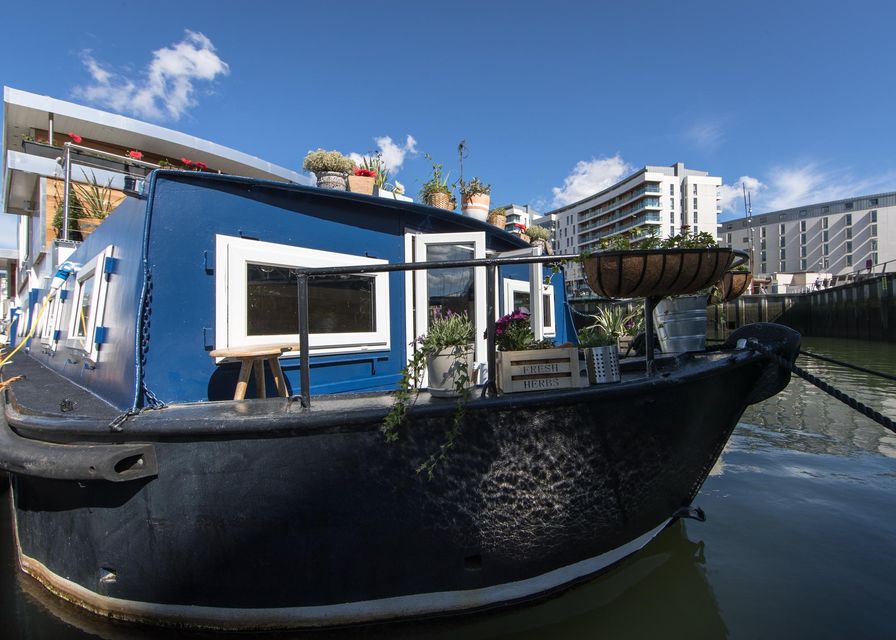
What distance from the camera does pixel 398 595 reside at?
91.0 inches

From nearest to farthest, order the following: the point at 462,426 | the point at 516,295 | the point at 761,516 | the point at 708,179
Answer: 1. the point at 462,426
2. the point at 761,516
3. the point at 516,295
4. the point at 708,179

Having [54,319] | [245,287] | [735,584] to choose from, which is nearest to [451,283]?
[245,287]

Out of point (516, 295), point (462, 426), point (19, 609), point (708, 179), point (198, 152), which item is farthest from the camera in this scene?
point (708, 179)

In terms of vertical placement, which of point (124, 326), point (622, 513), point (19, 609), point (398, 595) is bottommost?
point (19, 609)

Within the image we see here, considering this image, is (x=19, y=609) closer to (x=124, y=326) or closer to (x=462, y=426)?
(x=124, y=326)

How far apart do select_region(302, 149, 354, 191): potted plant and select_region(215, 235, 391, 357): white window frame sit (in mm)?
835

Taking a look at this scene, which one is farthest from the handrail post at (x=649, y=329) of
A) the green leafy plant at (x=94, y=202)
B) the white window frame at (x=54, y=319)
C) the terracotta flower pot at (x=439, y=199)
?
the green leafy plant at (x=94, y=202)

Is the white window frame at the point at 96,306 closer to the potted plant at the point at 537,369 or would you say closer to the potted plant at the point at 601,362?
the potted plant at the point at 537,369

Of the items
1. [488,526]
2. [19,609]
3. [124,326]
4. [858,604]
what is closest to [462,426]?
[488,526]

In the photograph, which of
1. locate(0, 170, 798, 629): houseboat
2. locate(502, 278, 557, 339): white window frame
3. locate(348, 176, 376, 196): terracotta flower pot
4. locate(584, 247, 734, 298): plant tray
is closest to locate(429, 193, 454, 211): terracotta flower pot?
locate(348, 176, 376, 196): terracotta flower pot

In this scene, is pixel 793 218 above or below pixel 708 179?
below

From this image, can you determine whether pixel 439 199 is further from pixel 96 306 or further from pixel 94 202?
pixel 94 202

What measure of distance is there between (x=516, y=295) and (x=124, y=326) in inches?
156

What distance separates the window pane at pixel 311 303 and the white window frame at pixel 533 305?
6.69 ft
